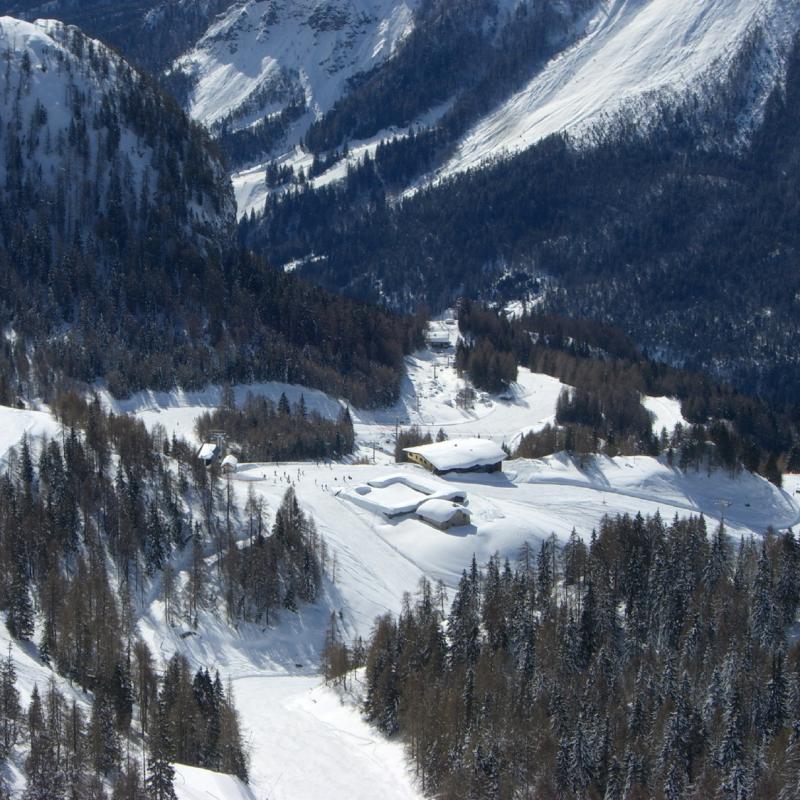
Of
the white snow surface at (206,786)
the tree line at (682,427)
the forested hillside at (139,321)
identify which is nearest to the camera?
the white snow surface at (206,786)

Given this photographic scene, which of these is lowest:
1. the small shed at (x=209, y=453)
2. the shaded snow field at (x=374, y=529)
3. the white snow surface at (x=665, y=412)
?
the white snow surface at (x=665, y=412)

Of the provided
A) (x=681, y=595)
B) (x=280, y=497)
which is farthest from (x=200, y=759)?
(x=280, y=497)

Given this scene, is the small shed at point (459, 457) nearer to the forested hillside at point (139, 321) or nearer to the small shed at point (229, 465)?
the small shed at point (229, 465)

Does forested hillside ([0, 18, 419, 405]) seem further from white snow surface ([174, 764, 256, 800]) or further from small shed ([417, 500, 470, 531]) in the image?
white snow surface ([174, 764, 256, 800])

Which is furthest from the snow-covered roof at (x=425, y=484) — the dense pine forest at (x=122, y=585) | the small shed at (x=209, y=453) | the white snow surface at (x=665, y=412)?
the white snow surface at (x=665, y=412)

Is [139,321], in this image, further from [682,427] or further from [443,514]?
[682,427]

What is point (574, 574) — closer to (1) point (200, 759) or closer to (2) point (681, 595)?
(2) point (681, 595)

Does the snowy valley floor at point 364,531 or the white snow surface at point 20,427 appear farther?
the white snow surface at point 20,427
